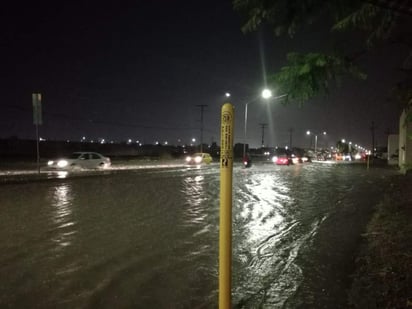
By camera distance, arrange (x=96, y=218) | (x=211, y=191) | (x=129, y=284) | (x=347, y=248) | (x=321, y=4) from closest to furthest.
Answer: (x=321, y=4)
(x=129, y=284)
(x=347, y=248)
(x=96, y=218)
(x=211, y=191)

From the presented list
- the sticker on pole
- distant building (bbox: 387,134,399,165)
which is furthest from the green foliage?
distant building (bbox: 387,134,399,165)

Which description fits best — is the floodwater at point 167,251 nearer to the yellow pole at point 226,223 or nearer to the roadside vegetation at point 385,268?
the roadside vegetation at point 385,268

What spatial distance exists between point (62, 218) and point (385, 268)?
8.69 m

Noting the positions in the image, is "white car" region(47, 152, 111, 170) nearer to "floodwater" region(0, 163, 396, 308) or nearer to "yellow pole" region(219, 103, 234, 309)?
"floodwater" region(0, 163, 396, 308)

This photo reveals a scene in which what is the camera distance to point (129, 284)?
6.50 meters

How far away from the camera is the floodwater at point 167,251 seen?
6008 millimetres

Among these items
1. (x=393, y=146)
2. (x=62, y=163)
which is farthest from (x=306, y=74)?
(x=393, y=146)

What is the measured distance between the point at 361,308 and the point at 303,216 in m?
7.86

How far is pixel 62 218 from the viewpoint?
39.4ft

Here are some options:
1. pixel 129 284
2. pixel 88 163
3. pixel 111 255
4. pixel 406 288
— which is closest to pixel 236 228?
pixel 111 255

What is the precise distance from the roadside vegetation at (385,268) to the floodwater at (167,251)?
9.7 inches

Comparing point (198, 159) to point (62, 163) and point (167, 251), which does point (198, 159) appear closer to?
point (62, 163)

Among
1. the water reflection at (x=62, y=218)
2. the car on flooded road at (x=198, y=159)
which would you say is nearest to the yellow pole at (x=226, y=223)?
the water reflection at (x=62, y=218)

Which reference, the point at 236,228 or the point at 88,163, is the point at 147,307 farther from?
the point at 88,163
